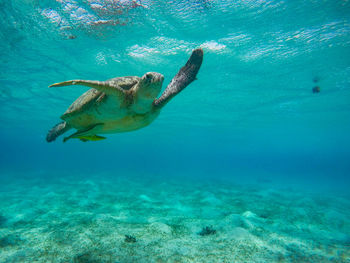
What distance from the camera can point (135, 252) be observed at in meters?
4.36

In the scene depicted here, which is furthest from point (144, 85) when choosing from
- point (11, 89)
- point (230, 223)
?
point (11, 89)

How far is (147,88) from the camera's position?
9.68ft

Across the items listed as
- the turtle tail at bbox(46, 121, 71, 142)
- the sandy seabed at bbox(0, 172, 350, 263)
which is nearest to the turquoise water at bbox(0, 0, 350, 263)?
the sandy seabed at bbox(0, 172, 350, 263)

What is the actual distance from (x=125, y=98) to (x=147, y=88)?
599 mm

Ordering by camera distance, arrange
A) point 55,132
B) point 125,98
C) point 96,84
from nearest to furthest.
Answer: point 96,84 < point 125,98 < point 55,132

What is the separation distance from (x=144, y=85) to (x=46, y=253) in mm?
4647

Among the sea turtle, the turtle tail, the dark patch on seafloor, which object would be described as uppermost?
the sea turtle

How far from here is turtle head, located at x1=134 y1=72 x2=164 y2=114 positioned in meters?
2.83

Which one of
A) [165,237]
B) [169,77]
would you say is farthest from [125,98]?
[169,77]

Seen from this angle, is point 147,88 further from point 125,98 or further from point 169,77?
point 169,77

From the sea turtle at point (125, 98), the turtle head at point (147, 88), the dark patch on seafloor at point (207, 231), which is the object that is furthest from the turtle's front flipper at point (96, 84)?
the dark patch on seafloor at point (207, 231)

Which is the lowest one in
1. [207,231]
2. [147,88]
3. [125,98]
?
[207,231]

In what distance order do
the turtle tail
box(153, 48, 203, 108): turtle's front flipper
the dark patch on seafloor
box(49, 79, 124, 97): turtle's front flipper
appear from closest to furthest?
box(49, 79, 124, 97): turtle's front flipper < box(153, 48, 203, 108): turtle's front flipper < the turtle tail < the dark patch on seafloor

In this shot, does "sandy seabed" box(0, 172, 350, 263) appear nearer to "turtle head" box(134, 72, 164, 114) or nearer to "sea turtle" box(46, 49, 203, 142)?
"sea turtle" box(46, 49, 203, 142)
